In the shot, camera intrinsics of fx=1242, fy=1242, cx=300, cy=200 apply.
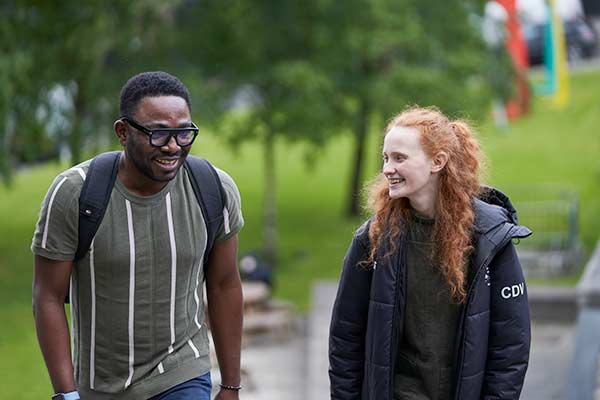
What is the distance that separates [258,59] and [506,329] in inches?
603

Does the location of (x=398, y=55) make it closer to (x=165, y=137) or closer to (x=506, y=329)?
(x=506, y=329)

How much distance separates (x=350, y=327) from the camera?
451 cm

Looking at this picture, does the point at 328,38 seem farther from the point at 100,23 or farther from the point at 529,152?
the point at 529,152

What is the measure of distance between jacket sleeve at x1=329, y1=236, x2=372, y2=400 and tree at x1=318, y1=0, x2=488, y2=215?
13.5 metres

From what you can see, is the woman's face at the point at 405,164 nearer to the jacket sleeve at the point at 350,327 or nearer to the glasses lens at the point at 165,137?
the jacket sleeve at the point at 350,327

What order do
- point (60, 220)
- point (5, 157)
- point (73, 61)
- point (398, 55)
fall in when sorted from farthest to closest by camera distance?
point (398, 55), point (73, 61), point (5, 157), point (60, 220)

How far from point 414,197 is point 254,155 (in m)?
25.7

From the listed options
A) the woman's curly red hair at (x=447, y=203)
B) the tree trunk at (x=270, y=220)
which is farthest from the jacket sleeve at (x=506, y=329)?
the tree trunk at (x=270, y=220)

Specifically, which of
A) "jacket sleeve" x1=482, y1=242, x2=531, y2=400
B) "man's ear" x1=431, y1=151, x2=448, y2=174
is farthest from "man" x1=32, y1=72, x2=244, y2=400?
"jacket sleeve" x1=482, y1=242, x2=531, y2=400

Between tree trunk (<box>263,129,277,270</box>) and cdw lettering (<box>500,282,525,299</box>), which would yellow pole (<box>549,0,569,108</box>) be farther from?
cdw lettering (<box>500,282,525,299</box>)

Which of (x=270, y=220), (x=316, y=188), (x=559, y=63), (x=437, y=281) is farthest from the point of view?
(x=559, y=63)

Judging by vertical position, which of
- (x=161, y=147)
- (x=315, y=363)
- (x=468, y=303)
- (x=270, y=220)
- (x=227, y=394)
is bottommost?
(x=315, y=363)

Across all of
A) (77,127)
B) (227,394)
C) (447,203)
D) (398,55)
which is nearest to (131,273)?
(227,394)

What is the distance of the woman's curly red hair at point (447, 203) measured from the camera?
4324 millimetres
